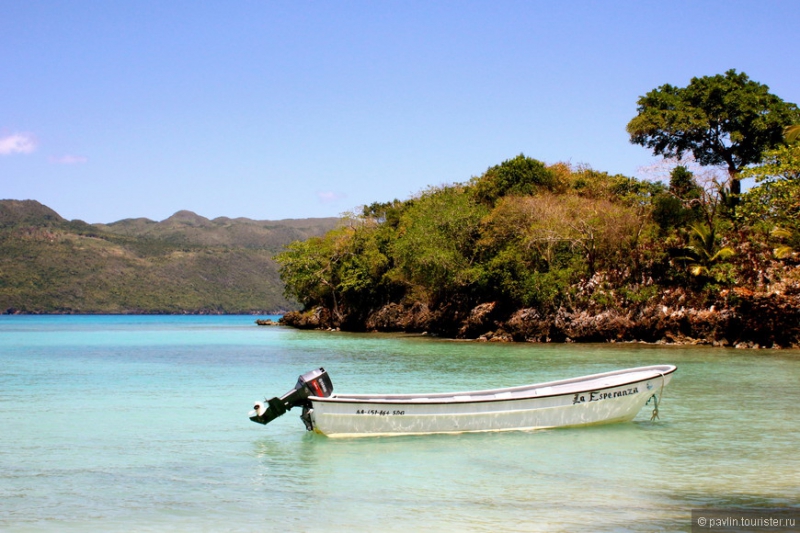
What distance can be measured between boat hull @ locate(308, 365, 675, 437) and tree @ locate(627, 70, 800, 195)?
28.7 metres

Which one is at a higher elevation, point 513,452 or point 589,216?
point 589,216

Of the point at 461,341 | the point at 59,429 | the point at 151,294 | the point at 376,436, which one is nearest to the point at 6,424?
the point at 59,429

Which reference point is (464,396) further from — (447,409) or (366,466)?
(366,466)

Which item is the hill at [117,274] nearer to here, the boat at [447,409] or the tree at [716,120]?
the tree at [716,120]

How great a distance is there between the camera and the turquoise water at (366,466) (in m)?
9.16

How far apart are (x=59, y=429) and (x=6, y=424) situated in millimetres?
1538

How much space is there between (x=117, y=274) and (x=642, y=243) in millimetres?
134481

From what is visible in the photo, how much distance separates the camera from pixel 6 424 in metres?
16.0

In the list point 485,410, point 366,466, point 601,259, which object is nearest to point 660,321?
point 601,259

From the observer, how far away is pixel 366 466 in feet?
39.0

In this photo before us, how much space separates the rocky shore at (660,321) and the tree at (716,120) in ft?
24.1

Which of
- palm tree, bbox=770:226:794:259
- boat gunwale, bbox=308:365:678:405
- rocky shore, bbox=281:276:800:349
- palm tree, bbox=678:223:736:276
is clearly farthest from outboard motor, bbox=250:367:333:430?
palm tree, bbox=678:223:736:276

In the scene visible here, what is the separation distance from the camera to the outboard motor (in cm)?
1347

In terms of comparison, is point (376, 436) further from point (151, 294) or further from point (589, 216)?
point (151, 294)
